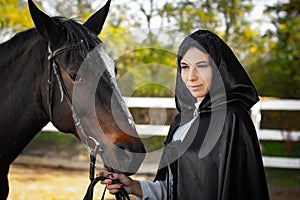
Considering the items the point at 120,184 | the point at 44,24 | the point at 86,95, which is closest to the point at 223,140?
the point at 120,184

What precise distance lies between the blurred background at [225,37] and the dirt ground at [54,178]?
0.46 meters

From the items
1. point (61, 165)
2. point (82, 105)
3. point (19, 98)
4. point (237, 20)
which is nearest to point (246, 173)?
point (82, 105)

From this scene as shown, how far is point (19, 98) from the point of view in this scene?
2.05 metres

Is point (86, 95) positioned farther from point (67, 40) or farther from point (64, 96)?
point (67, 40)

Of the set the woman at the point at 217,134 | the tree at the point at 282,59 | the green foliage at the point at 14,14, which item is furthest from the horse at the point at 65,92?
the tree at the point at 282,59

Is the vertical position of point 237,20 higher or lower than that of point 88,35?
lower

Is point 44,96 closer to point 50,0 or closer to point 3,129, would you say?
point 3,129

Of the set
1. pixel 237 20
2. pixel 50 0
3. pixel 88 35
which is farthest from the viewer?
pixel 237 20

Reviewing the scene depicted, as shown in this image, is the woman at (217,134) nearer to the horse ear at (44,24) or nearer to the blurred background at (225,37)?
the horse ear at (44,24)

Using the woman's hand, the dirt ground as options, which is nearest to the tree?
the dirt ground

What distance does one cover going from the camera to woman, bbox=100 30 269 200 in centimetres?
154

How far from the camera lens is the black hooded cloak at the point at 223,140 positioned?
1.54m

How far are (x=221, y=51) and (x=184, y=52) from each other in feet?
0.56

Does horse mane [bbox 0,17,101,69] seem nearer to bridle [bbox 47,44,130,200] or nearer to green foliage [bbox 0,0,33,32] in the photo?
bridle [bbox 47,44,130,200]
